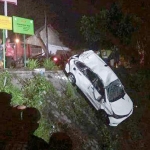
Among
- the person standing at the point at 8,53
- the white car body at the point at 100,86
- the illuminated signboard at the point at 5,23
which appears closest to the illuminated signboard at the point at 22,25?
the illuminated signboard at the point at 5,23

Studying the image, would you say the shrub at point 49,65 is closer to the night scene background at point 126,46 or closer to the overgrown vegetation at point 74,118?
the overgrown vegetation at point 74,118

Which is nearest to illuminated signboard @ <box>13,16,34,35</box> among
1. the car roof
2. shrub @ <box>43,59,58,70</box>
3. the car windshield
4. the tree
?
shrub @ <box>43,59,58,70</box>

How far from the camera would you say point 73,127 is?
1085 centimetres

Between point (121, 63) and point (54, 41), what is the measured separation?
573 inches

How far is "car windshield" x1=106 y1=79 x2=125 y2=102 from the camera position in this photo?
12.4 metres

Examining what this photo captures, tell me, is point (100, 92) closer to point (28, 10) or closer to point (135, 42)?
point (135, 42)

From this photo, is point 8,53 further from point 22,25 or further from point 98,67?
point 98,67

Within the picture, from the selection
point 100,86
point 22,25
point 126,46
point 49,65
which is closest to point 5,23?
point 22,25

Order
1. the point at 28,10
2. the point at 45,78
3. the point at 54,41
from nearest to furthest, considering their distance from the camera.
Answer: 1. the point at 45,78
2. the point at 28,10
3. the point at 54,41

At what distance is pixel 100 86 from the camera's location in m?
12.4

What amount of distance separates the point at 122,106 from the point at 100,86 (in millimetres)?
1135

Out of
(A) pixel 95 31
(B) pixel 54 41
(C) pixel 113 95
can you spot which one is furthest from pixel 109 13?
(B) pixel 54 41

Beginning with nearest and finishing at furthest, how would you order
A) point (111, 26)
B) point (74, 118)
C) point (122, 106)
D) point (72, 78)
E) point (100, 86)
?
point (74, 118) → point (100, 86) → point (122, 106) → point (72, 78) → point (111, 26)

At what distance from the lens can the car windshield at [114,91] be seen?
12.4 metres
